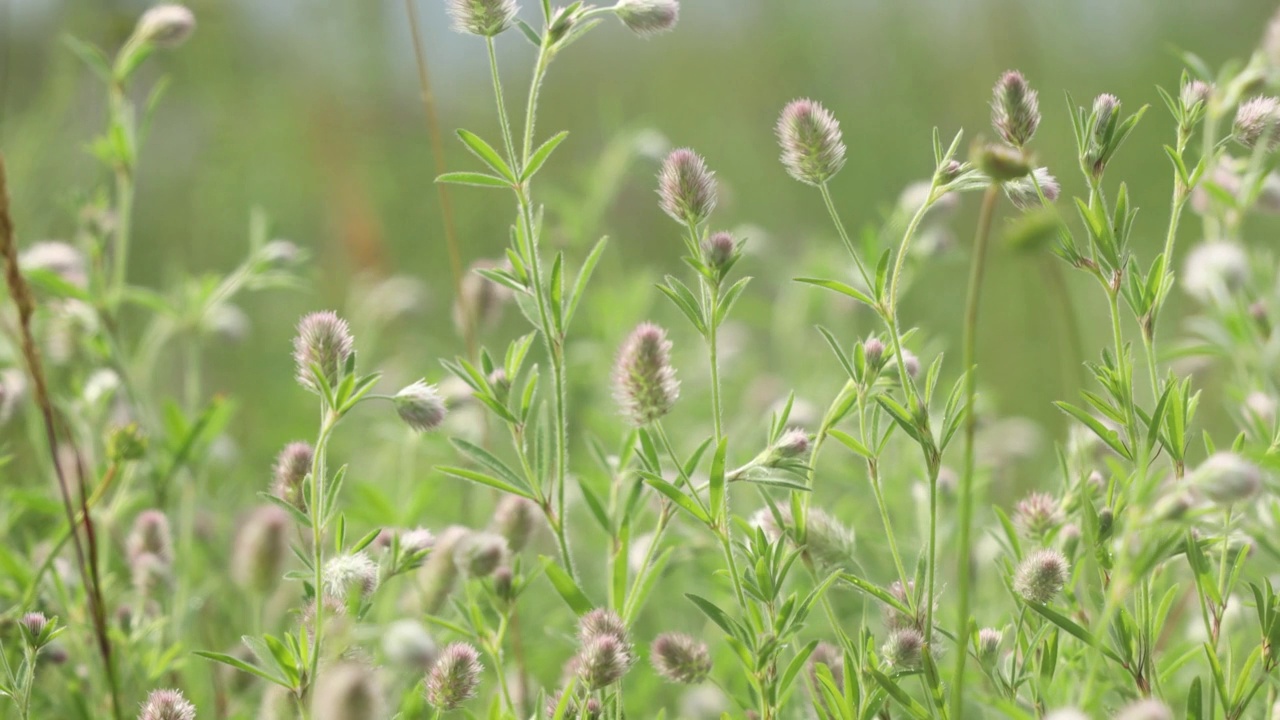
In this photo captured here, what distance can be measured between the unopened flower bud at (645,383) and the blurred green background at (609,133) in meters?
1.78

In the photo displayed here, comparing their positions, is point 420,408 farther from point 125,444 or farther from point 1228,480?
point 1228,480

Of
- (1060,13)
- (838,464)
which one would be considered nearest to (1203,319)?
(838,464)

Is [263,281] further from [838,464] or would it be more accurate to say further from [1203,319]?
[1203,319]

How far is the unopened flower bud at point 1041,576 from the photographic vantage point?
1.16 metres

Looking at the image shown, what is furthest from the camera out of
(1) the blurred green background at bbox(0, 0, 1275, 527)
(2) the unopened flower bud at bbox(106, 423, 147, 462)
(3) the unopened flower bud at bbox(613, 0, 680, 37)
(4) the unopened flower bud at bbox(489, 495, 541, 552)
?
(1) the blurred green background at bbox(0, 0, 1275, 527)

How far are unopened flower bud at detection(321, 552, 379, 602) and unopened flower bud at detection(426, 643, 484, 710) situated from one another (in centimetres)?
11

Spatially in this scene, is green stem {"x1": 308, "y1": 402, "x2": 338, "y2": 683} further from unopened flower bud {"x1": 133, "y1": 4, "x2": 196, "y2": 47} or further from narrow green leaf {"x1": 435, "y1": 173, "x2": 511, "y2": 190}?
unopened flower bud {"x1": 133, "y1": 4, "x2": 196, "y2": 47}

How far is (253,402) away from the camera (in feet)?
12.2

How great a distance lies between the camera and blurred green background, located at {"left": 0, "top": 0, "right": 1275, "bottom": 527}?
3711 mm

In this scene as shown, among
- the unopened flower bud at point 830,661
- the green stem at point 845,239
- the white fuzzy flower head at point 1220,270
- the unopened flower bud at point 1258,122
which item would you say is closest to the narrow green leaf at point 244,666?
the unopened flower bud at point 830,661

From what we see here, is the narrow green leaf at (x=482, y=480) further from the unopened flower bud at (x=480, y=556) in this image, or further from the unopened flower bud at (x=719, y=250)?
the unopened flower bud at (x=719, y=250)

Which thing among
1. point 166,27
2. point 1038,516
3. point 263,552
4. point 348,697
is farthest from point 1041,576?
point 166,27

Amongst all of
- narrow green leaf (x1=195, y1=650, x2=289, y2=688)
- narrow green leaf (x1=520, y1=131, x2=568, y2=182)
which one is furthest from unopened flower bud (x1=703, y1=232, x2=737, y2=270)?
narrow green leaf (x1=195, y1=650, x2=289, y2=688)

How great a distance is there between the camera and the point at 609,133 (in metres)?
3.05
